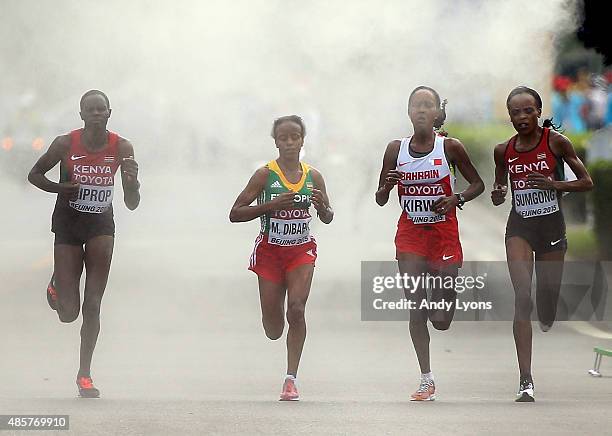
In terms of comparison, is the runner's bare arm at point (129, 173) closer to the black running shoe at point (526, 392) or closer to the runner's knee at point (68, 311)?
the runner's knee at point (68, 311)

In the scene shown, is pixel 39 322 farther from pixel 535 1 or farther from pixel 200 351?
pixel 535 1

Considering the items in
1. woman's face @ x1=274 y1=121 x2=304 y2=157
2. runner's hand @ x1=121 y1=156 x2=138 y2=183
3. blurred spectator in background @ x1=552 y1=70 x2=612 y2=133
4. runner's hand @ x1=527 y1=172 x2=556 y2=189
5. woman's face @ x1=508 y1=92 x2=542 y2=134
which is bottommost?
runner's hand @ x1=527 y1=172 x2=556 y2=189

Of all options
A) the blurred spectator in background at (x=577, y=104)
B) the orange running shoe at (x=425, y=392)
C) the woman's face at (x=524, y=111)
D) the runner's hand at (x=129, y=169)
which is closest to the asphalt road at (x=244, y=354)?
the orange running shoe at (x=425, y=392)

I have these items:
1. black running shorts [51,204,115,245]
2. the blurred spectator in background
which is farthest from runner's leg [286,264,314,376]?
the blurred spectator in background

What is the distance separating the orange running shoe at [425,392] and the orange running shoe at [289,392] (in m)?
0.68

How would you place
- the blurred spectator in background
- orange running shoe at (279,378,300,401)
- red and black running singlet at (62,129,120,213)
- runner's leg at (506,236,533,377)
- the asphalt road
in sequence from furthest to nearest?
the blurred spectator in background
red and black running singlet at (62,129,120,213)
runner's leg at (506,236,533,377)
orange running shoe at (279,378,300,401)
the asphalt road

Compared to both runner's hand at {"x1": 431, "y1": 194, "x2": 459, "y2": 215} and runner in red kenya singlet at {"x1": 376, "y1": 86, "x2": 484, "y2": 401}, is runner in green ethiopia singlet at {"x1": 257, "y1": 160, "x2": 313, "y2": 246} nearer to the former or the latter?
runner in red kenya singlet at {"x1": 376, "y1": 86, "x2": 484, "y2": 401}

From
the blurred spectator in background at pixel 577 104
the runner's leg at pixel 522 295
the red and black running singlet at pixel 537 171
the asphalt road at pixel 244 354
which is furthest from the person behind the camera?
the blurred spectator in background at pixel 577 104

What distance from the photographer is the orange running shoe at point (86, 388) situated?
10.5 meters

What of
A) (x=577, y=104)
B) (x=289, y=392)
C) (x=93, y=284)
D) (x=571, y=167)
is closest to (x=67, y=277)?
(x=93, y=284)

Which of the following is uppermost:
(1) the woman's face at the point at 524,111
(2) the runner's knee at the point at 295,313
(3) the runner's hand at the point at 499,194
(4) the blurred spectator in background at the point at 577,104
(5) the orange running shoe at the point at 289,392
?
(4) the blurred spectator in background at the point at 577,104

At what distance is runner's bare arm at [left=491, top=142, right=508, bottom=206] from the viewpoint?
35.4 ft

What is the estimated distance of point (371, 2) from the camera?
1523cm

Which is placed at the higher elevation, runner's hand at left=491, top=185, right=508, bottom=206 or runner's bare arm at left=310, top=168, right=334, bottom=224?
runner's hand at left=491, top=185, right=508, bottom=206
